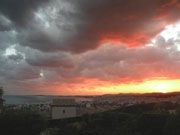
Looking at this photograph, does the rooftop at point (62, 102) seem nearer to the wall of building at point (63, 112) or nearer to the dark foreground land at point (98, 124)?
the wall of building at point (63, 112)

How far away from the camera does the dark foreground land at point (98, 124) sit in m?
14.8

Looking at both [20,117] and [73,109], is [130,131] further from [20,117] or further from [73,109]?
Answer: [73,109]

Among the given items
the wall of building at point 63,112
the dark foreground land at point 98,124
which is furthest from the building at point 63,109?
the dark foreground land at point 98,124

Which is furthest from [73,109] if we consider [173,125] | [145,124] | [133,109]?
[173,125]

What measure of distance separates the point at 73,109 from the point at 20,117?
1870 centimetres

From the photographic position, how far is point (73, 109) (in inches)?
1299

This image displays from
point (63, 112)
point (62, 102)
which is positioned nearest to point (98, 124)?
point (63, 112)

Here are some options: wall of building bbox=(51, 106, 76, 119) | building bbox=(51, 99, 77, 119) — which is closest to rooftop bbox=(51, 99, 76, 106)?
building bbox=(51, 99, 77, 119)

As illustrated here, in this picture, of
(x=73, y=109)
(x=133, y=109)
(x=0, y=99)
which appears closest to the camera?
(x=0, y=99)

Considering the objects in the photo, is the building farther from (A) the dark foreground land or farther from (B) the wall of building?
(A) the dark foreground land

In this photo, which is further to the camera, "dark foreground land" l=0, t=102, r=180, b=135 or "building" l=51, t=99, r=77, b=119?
"building" l=51, t=99, r=77, b=119

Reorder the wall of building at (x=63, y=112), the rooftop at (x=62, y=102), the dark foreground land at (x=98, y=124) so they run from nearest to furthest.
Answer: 1. the dark foreground land at (x=98, y=124)
2. the wall of building at (x=63, y=112)
3. the rooftop at (x=62, y=102)

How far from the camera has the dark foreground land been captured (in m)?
14.8

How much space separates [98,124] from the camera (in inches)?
741
